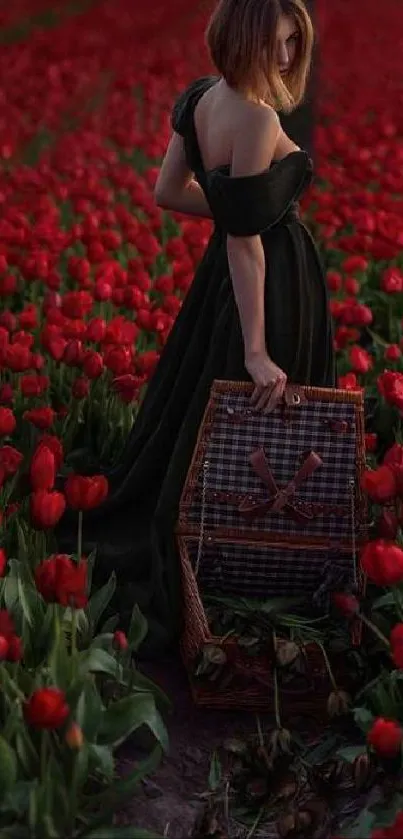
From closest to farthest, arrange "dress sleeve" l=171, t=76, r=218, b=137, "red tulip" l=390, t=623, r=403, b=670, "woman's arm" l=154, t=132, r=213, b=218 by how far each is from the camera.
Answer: "red tulip" l=390, t=623, r=403, b=670, "dress sleeve" l=171, t=76, r=218, b=137, "woman's arm" l=154, t=132, r=213, b=218

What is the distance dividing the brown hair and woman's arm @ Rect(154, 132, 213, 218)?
0.43 metres

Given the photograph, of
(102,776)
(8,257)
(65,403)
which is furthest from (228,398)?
(8,257)

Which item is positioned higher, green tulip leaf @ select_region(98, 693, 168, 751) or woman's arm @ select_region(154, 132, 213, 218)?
woman's arm @ select_region(154, 132, 213, 218)

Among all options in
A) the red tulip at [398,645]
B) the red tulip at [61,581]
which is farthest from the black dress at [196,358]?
the red tulip at [398,645]

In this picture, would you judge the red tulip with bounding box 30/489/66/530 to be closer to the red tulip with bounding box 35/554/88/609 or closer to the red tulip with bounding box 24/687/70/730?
the red tulip with bounding box 35/554/88/609

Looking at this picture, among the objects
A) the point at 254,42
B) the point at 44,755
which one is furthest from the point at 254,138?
the point at 44,755

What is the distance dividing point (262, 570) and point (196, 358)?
0.62 m

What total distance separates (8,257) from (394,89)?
671 cm

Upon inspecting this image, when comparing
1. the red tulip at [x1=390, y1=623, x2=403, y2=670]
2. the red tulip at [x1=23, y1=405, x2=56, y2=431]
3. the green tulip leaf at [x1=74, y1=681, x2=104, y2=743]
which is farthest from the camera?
the red tulip at [x1=23, y1=405, x2=56, y2=431]

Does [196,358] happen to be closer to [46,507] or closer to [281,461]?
[281,461]

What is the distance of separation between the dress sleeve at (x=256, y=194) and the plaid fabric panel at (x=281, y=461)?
1.44 ft

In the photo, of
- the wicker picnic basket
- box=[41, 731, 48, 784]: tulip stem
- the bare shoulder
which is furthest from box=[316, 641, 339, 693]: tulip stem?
the bare shoulder

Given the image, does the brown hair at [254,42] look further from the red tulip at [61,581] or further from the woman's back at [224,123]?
the red tulip at [61,581]

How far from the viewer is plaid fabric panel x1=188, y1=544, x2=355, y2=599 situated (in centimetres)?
357
